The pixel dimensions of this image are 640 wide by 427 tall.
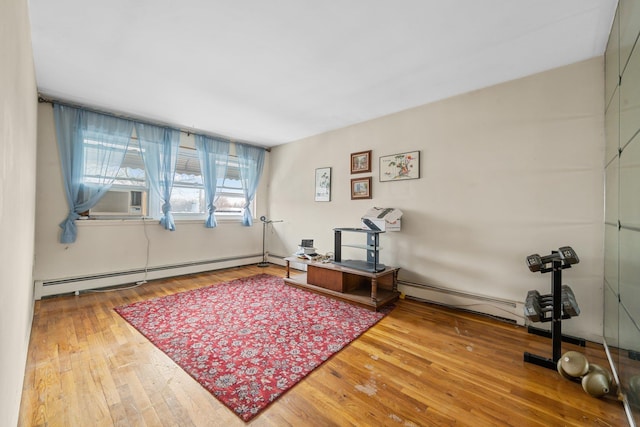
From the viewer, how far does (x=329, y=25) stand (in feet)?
6.20

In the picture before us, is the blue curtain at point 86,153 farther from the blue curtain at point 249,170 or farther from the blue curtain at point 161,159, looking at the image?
the blue curtain at point 249,170

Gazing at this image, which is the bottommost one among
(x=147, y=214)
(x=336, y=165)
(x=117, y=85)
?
(x=147, y=214)

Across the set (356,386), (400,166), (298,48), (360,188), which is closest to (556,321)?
(356,386)

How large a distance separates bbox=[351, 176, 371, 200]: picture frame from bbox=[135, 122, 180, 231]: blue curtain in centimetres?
280

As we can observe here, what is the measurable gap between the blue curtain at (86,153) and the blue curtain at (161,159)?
0.71 feet

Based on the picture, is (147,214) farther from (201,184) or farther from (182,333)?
(182,333)

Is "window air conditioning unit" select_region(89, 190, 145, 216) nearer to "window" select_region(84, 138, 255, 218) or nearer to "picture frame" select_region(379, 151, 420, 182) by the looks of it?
"window" select_region(84, 138, 255, 218)

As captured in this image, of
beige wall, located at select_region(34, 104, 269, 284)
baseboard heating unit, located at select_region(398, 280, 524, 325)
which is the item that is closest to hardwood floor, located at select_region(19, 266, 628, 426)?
baseboard heating unit, located at select_region(398, 280, 524, 325)

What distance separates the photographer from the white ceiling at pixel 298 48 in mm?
1743

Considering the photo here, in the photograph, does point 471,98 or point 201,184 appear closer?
point 471,98

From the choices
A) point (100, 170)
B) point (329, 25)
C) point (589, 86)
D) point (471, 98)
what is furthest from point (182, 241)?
point (589, 86)

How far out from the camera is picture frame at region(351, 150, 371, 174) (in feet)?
12.2

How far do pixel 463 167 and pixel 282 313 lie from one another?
256 centimetres

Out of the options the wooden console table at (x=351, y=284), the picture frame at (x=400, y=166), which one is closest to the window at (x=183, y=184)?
the wooden console table at (x=351, y=284)
